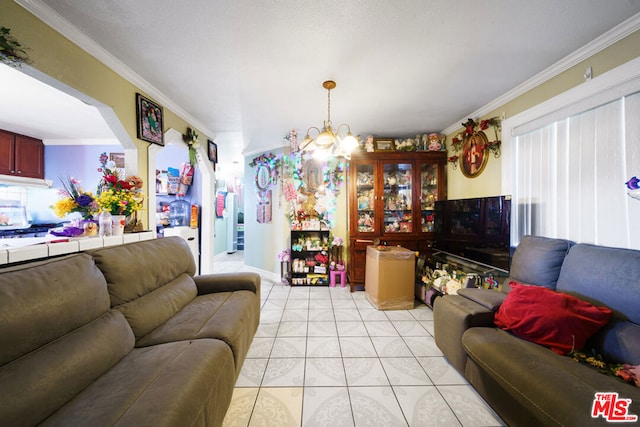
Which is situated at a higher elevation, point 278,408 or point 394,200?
point 394,200

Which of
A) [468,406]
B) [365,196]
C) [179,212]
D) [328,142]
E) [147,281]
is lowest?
[468,406]

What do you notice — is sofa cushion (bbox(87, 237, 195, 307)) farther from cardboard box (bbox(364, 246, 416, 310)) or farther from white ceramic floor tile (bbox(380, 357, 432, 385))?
cardboard box (bbox(364, 246, 416, 310))

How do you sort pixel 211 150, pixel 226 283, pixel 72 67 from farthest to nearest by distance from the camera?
pixel 211 150, pixel 226 283, pixel 72 67

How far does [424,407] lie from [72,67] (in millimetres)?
3409

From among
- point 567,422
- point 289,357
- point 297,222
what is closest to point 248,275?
point 289,357

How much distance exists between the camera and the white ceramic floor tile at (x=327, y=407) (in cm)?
132

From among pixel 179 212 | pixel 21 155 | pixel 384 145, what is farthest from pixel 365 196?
pixel 21 155

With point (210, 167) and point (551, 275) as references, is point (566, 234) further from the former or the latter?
point (210, 167)

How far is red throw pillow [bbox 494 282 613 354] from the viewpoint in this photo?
1.25m

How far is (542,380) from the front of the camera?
1022mm

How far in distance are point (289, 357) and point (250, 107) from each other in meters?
2.71

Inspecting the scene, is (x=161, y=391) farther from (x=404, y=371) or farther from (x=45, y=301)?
(x=404, y=371)

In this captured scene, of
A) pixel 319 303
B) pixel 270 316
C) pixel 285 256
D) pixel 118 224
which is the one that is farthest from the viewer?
pixel 285 256

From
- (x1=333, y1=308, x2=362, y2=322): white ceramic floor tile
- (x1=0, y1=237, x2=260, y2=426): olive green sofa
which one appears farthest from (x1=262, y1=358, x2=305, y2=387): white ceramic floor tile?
(x1=333, y1=308, x2=362, y2=322): white ceramic floor tile
